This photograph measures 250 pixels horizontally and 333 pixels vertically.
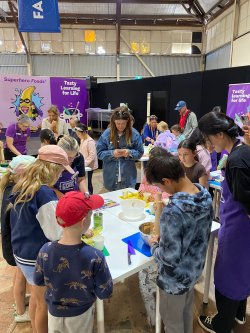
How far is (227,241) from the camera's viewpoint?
149 cm

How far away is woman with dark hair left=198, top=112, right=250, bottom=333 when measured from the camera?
133cm

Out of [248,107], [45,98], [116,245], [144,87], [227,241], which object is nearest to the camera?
[227,241]

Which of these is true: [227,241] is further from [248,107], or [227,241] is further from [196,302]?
[248,107]

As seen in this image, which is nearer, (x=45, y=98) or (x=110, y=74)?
(x=45, y=98)

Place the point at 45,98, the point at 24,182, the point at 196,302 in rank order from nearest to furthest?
1. the point at 24,182
2. the point at 196,302
3. the point at 45,98

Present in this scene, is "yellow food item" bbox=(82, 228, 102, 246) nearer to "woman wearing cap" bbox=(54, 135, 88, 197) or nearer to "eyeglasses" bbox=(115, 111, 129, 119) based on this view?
"woman wearing cap" bbox=(54, 135, 88, 197)

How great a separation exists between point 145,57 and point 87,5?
3073 millimetres

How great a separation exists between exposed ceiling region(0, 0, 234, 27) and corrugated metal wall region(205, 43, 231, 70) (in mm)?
1260

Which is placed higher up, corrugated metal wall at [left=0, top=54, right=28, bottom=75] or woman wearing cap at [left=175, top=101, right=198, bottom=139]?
corrugated metal wall at [left=0, top=54, right=28, bottom=75]

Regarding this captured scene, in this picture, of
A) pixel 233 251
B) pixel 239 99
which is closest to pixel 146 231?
pixel 233 251

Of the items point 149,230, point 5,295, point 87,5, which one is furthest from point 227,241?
point 87,5

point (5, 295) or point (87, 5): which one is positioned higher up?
point (87, 5)

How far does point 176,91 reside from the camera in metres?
7.43

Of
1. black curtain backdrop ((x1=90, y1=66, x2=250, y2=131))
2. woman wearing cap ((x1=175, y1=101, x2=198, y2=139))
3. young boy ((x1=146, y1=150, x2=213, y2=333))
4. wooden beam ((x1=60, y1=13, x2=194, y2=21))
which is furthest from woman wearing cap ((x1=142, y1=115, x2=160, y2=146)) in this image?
wooden beam ((x1=60, y1=13, x2=194, y2=21))
